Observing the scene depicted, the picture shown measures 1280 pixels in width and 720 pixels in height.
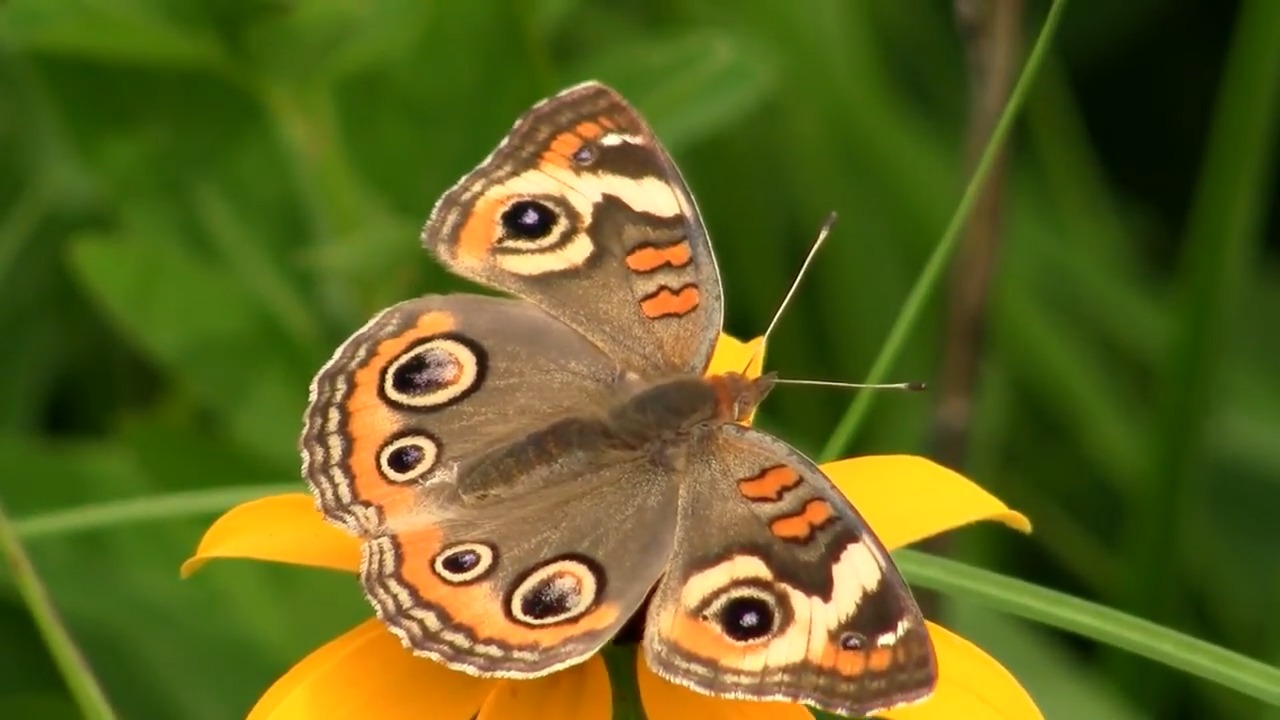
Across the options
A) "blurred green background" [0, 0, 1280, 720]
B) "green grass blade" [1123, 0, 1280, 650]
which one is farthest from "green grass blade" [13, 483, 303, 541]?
"green grass blade" [1123, 0, 1280, 650]

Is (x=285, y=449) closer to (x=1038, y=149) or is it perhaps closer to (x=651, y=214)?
(x=651, y=214)

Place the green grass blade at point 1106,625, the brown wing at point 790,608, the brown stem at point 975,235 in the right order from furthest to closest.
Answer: the brown stem at point 975,235 → the green grass blade at point 1106,625 → the brown wing at point 790,608

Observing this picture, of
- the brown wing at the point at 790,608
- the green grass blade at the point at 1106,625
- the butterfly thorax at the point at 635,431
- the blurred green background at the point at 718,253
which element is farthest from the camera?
the blurred green background at the point at 718,253

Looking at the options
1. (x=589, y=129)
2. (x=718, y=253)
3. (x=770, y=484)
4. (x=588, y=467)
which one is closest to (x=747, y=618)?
(x=770, y=484)

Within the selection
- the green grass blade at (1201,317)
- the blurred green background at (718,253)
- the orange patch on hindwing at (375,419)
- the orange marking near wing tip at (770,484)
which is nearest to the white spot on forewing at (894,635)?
the orange marking near wing tip at (770,484)

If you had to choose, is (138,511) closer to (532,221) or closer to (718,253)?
(532,221)

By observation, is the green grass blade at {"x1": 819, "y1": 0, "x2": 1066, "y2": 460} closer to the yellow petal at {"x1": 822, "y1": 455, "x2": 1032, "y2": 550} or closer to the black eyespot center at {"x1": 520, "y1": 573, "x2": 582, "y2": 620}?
the yellow petal at {"x1": 822, "y1": 455, "x2": 1032, "y2": 550}

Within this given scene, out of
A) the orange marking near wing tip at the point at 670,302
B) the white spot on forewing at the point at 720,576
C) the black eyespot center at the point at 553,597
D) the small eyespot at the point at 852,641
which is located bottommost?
the small eyespot at the point at 852,641

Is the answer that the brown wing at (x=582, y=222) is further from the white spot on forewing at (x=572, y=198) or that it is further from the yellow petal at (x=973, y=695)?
the yellow petal at (x=973, y=695)
